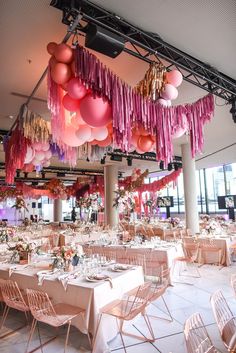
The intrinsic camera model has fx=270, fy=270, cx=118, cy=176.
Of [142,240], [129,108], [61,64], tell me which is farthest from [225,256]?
[61,64]

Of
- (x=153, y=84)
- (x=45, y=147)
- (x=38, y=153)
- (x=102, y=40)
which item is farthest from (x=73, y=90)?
(x=38, y=153)

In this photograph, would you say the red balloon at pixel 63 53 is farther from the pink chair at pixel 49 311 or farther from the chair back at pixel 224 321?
the chair back at pixel 224 321

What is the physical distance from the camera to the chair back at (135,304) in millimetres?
3229

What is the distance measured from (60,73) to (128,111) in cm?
85

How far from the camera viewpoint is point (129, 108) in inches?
121

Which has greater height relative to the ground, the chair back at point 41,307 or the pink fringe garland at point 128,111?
the pink fringe garland at point 128,111

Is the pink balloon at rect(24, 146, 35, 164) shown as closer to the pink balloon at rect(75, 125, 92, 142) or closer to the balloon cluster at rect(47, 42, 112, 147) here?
the pink balloon at rect(75, 125, 92, 142)

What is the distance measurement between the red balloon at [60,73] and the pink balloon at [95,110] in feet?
1.02

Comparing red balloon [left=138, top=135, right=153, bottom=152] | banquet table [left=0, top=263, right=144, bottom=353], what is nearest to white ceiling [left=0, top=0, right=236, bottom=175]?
red balloon [left=138, top=135, right=153, bottom=152]

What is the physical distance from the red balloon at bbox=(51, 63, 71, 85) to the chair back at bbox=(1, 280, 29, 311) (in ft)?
8.97

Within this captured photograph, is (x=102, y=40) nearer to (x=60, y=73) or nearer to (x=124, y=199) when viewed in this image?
(x=60, y=73)

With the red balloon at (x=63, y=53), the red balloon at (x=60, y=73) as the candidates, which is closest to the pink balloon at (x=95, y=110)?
the red balloon at (x=60, y=73)

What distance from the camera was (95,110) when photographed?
2904 millimetres

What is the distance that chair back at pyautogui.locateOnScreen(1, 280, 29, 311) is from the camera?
363 centimetres
